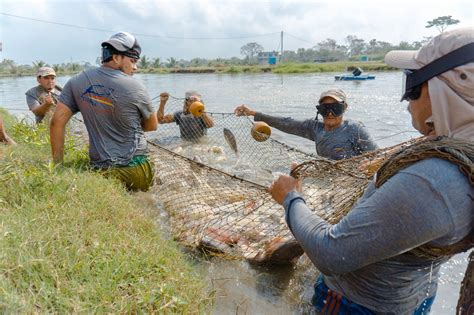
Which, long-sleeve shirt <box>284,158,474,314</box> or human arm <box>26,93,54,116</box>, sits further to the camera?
human arm <box>26,93,54,116</box>

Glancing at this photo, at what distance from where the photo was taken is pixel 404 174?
4.07 ft

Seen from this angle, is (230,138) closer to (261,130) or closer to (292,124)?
(292,124)

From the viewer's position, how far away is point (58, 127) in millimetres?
4086

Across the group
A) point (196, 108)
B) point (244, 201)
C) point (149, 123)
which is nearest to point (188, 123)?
point (196, 108)

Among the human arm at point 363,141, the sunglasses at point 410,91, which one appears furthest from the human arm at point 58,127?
the sunglasses at point 410,91

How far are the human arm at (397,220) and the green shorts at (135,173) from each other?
10.9ft

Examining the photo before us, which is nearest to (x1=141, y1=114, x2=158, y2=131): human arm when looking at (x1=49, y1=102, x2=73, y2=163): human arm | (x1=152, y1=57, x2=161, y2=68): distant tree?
(x1=49, y1=102, x2=73, y2=163): human arm

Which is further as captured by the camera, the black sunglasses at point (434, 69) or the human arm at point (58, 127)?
the human arm at point (58, 127)

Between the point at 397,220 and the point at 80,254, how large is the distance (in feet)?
6.18

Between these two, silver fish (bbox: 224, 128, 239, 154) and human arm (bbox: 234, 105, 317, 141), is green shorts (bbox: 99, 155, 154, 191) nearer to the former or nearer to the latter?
human arm (bbox: 234, 105, 317, 141)

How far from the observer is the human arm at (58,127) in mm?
4059

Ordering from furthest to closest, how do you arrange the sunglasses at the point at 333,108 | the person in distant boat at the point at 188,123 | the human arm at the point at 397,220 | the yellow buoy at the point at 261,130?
1. the person in distant boat at the point at 188,123
2. the yellow buoy at the point at 261,130
3. the sunglasses at the point at 333,108
4. the human arm at the point at 397,220

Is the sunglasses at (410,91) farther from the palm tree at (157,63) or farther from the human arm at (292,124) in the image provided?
the palm tree at (157,63)

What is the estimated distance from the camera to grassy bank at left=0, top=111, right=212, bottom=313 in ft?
6.14
